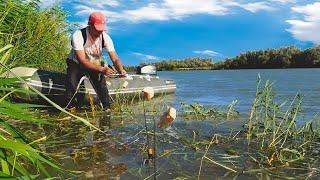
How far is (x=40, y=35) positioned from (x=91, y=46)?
2.47 metres

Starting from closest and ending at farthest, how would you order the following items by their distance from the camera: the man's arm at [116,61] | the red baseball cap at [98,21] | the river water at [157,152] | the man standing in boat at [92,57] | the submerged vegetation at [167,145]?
1. the submerged vegetation at [167,145]
2. the river water at [157,152]
3. the red baseball cap at [98,21]
4. the man standing in boat at [92,57]
5. the man's arm at [116,61]

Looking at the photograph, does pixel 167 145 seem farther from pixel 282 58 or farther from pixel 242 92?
pixel 282 58

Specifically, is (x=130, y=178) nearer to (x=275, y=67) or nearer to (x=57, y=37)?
(x=57, y=37)

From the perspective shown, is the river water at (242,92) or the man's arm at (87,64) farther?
the river water at (242,92)

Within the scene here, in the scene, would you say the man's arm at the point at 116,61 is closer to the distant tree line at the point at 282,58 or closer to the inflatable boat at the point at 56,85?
the inflatable boat at the point at 56,85

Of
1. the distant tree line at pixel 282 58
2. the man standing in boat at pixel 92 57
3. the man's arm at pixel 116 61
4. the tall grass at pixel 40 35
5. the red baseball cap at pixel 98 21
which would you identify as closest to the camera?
the red baseball cap at pixel 98 21

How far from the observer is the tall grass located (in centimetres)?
956

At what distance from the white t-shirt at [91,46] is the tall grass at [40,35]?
632 millimetres

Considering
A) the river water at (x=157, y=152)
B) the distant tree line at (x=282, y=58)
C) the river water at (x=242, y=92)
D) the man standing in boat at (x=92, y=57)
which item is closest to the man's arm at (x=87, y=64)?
the man standing in boat at (x=92, y=57)

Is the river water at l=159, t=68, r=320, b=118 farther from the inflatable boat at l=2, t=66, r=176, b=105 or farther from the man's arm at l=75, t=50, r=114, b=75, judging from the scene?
the man's arm at l=75, t=50, r=114, b=75

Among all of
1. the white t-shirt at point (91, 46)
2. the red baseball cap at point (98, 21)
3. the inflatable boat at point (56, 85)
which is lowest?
the inflatable boat at point (56, 85)

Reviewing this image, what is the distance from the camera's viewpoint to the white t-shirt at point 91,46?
9.15m

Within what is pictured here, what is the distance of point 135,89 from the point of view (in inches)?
508

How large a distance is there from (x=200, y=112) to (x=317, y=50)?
47.9m
